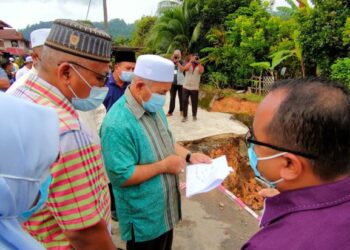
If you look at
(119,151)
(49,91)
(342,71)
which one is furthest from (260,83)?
(49,91)

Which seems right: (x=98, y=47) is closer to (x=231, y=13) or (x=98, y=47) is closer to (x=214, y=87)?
(x=214, y=87)

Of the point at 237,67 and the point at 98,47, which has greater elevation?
the point at 98,47

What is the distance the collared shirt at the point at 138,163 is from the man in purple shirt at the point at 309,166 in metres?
1.11

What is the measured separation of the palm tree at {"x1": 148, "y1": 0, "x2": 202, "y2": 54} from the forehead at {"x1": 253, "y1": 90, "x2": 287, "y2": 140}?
13.8 meters

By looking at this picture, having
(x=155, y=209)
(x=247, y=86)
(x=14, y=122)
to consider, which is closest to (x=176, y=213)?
(x=155, y=209)

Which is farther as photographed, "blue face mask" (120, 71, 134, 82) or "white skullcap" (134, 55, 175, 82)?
"blue face mask" (120, 71, 134, 82)

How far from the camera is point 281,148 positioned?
3.33 ft

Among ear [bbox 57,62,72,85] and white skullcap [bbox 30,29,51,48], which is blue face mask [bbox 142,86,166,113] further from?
white skullcap [bbox 30,29,51,48]

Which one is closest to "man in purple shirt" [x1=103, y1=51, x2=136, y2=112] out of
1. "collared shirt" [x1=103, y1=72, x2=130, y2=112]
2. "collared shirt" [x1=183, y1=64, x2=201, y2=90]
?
"collared shirt" [x1=103, y1=72, x2=130, y2=112]

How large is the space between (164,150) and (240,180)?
4.09m

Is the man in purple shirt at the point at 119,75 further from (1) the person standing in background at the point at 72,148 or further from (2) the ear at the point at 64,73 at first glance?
(2) the ear at the point at 64,73

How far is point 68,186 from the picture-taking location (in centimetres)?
121

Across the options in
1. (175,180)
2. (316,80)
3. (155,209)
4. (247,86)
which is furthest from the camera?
(247,86)

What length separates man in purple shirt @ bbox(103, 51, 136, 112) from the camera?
12.7 feet
